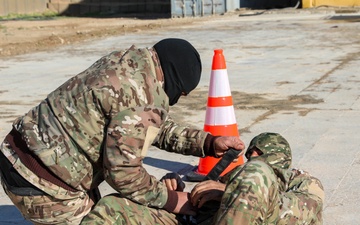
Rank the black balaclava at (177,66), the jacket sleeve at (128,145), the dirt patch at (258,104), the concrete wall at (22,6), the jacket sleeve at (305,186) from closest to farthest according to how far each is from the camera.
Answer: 1. the jacket sleeve at (128,145)
2. the black balaclava at (177,66)
3. the jacket sleeve at (305,186)
4. the dirt patch at (258,104)
5. the concrete wall at (22,6)

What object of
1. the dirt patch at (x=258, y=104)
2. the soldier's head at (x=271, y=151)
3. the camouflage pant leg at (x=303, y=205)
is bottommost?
the dirt patch at (x=258, y=104)

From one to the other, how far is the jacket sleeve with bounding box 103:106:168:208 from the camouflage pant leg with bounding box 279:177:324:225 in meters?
0.77

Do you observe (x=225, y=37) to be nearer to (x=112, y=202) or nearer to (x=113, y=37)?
(x=113, y=37)

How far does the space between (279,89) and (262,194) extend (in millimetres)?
6779

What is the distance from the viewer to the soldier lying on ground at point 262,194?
3.61 metres

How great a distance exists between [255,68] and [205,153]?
A: 8.75 m

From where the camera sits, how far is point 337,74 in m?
11.5

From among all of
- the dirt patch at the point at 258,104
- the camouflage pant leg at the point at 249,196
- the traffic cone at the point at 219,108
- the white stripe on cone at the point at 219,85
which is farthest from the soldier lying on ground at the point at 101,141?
the dirt patch at the point at 258,104

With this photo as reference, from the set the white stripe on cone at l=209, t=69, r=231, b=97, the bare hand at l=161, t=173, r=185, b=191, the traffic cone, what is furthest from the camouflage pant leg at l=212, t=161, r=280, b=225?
the white stripe on cone at l=209, t=69, r=231, b=97

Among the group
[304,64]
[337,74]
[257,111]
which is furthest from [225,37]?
[257,111]

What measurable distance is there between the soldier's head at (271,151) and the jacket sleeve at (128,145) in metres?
1.02

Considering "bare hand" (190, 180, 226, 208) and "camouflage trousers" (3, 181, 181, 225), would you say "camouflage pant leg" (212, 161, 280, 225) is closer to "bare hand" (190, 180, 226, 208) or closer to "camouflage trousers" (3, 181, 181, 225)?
"bare hand" (190, 180, 226, 208)

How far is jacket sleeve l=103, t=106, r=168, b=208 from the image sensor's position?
3.52m

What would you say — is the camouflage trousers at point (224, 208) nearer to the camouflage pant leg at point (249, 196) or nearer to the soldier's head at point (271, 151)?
the camouflage pant leg at point (249, 196)
